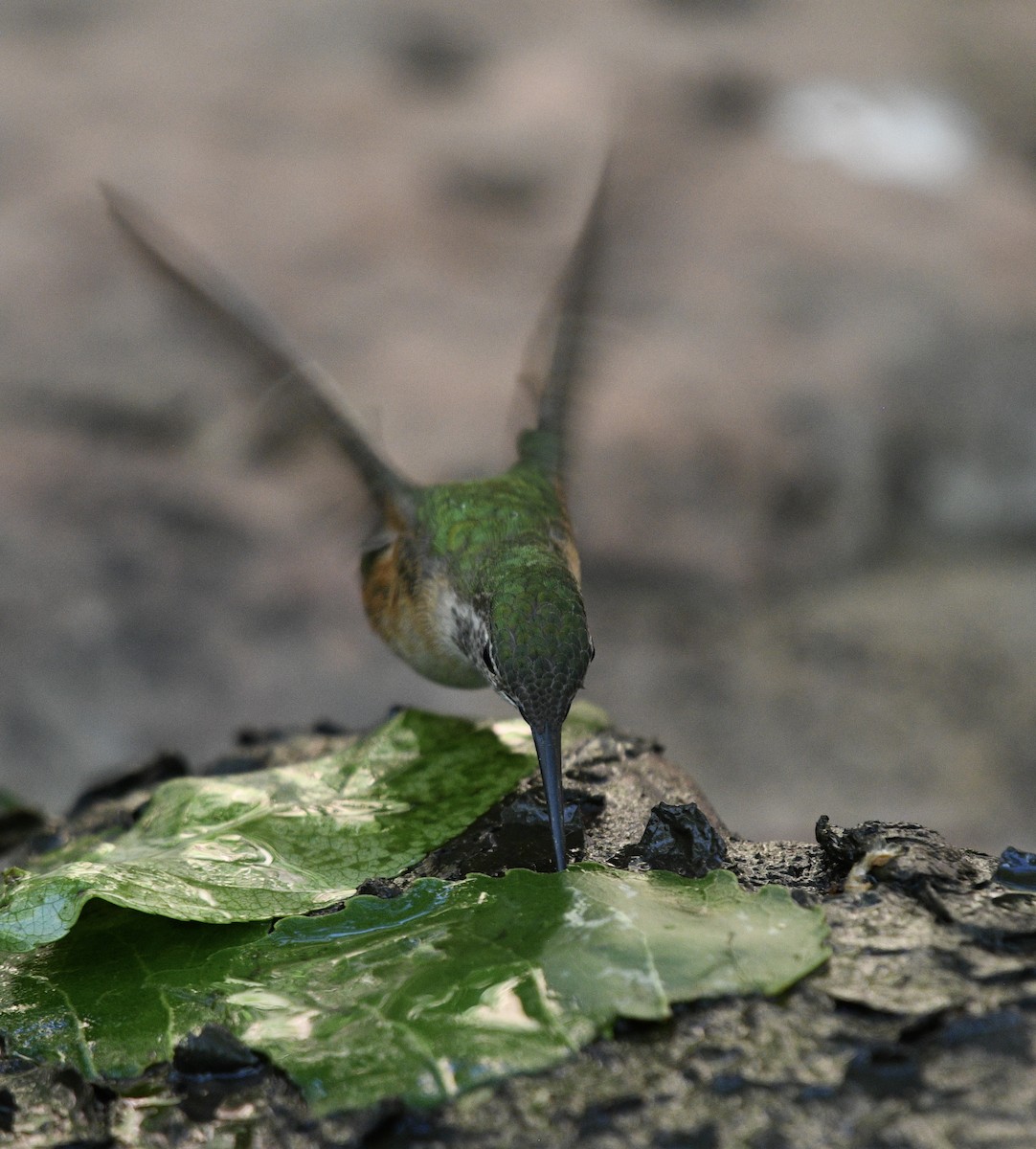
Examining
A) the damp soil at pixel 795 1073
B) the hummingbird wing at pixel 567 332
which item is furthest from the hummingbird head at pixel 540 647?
the hummingbird wing at pixel 567 332

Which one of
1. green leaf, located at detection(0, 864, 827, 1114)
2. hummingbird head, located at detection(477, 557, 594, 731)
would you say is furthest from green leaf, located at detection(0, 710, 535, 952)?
hummingbird head, located at detection(477, 557, 594, 731)

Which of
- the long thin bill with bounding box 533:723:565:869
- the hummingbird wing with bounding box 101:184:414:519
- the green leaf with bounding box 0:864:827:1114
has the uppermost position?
the hummingbird wing with bounding box 101:184:414:519

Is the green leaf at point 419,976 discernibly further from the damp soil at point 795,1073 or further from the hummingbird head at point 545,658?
the hummingbird head at point 545,658

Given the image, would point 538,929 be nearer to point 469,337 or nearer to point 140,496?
point 140,496

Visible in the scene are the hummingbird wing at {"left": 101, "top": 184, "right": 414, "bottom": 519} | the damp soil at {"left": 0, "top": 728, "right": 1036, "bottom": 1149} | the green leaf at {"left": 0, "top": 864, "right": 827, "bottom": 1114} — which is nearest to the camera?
the damp soil at {"left": 0, "top": 728, "right": 1036, "bottom": 1149}

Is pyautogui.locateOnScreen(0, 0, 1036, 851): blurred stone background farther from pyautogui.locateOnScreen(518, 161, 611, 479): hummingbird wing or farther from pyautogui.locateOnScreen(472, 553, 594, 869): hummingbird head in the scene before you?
pyautogui.locateOnScreen(472, 553, 594, 869): hummingbird head

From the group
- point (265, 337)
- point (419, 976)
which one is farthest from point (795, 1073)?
point (265, 337)

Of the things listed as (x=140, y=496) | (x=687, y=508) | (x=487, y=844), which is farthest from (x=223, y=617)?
(x=487, y=844)
